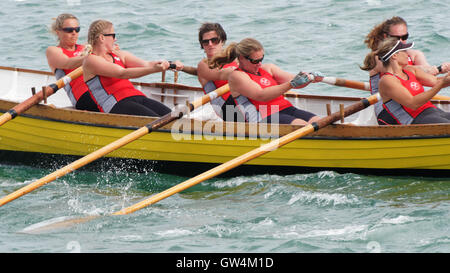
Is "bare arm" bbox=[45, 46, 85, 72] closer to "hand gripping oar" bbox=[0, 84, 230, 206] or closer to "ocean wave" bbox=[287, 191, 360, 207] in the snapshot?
"hand gripping oar" bbox=[0, 84, 230, 206]

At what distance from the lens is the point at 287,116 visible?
8.03 meters

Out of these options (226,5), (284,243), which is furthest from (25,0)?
(284,243)

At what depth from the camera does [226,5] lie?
781 inches

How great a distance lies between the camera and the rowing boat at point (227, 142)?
7.65m

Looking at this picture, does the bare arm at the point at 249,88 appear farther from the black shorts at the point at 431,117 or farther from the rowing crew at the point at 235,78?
the black shorts at the point at 431,117

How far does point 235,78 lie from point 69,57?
99.5 inches

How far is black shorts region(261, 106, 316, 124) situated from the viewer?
801cm

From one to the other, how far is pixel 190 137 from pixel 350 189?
79.3 inches

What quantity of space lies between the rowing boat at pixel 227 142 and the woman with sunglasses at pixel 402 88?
0.26 m

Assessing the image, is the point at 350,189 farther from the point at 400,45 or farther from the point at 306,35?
the point at 306,35

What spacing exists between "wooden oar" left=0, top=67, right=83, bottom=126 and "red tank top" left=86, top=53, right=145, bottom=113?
1.00ft

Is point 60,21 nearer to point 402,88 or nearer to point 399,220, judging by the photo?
point 402,88

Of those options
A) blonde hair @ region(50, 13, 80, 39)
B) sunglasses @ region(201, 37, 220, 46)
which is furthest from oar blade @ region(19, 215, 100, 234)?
blonde hair @ region(50, 13, 80, 39)

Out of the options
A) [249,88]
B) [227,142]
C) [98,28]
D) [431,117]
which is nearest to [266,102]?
[249,88]
